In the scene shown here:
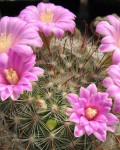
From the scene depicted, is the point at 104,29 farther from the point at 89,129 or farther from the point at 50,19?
the point at 89,129

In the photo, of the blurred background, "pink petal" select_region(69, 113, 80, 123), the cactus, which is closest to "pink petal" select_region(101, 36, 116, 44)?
the cactus

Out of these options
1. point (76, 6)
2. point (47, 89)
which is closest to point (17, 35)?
point (47, 89)

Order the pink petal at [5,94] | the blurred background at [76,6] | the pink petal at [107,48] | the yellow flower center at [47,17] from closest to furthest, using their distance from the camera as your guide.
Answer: the pink petal at [5,94] < the pink petal at [107,48] < the yellow flower center at [47,17] < the blurred background at [76,6]

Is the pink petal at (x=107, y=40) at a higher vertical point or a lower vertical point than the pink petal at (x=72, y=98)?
higher

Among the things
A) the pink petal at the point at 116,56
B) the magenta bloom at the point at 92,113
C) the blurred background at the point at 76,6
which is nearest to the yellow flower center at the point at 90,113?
the magenta bloom at the point at 92,113

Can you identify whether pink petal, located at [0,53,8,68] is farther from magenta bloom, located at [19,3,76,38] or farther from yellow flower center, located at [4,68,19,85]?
magenta bloom, located at [19,3,76,38]

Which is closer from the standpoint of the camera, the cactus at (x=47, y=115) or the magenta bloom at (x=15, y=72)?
the magenta bloom at (x=15, y=72)

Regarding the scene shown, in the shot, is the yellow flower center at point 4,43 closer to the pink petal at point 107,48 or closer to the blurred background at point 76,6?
the pink petal at point 107,48

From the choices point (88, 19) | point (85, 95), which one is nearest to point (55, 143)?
point (85, 95)
